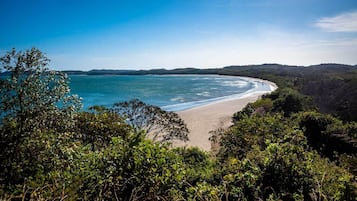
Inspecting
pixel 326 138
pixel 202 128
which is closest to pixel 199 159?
pixel 326 138

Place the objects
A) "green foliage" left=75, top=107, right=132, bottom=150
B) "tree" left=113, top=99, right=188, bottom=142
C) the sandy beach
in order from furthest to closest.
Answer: the sandy beach < "tree" left=113, top=99, right=188, bottom=142 < "green foliage" left=75, top=107, right=132, bottom=150

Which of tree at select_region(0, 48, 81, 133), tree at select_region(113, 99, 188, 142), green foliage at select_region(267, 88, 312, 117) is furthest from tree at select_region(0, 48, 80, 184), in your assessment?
green foliage at select_region(267, 88, 312, 117)

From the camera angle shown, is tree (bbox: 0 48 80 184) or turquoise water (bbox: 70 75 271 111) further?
turquoise water (bbox: 70 75 271 111)

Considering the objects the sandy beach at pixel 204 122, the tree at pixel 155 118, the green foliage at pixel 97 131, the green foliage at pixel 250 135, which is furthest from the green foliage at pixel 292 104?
the green foliage at pixel 97 131

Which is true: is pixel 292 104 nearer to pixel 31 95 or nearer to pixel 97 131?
pixel 97 131

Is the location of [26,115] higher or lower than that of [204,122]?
higher

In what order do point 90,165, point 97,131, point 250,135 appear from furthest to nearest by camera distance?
point 250,135, point 97,131, point 90,165

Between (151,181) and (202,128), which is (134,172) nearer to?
(151,181)

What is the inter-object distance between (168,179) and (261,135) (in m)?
10.5

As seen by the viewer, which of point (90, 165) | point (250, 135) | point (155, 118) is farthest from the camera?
point (155, 118)

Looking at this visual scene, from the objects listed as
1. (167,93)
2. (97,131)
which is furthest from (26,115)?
(167,93)

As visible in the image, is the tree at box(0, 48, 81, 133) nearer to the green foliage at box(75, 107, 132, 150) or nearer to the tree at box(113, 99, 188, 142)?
the green foliage at box(75, 107, 132, 150)

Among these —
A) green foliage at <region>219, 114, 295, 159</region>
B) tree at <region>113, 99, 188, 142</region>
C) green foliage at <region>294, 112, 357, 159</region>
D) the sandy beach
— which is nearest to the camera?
green foliage at <region>219, 114, 295, 159</region>

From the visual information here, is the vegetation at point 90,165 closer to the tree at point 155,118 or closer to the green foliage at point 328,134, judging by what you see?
the green foliage at point 328,134
